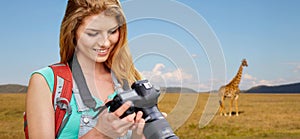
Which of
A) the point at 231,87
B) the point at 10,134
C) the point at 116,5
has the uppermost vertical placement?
the point at 231,87

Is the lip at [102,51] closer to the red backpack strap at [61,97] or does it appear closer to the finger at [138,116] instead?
the red backpack strap at [61,97]

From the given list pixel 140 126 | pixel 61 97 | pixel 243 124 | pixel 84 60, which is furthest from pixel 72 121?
pixel 243 124

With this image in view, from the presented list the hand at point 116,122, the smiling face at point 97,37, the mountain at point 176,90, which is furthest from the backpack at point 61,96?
the mountain at point 176,90

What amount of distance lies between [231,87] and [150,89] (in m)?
9.99

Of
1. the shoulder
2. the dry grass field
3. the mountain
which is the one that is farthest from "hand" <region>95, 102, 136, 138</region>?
the dry grass field

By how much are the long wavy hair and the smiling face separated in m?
0.02

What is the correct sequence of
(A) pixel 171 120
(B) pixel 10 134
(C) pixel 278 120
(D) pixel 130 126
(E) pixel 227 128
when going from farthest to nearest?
(C) pixel 278 120
(E) pixel 227 128
(B) pixel 10 134
(A) pixel 171 120
(D) pixel 130 126

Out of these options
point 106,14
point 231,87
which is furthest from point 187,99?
point 231,87

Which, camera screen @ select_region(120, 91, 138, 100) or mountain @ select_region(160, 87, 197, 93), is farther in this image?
mountain @ select_region(160, 87, 197, 93)

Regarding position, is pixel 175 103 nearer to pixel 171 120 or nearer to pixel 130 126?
pixel 171 120

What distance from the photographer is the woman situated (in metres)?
1.46

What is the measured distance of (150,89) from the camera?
4.17 ft

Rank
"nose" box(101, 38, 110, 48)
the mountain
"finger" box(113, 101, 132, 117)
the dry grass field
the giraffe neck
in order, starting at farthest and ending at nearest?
the giraffe neck
the dry grass field
"nose" box(101, 38, 110, 48)
the mountain
"finger" box(113, 101, 132, 117)

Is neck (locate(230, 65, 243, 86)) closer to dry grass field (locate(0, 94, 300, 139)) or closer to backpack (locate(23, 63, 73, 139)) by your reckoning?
dry grass field (locate(0, 94, 300, 139))
